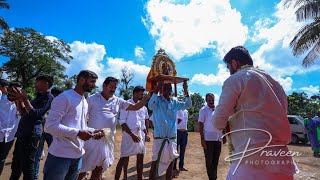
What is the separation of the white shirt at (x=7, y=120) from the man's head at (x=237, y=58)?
4108 millimetres

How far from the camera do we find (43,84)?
4305mm

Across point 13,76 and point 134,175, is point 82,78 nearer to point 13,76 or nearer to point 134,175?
point 134,175

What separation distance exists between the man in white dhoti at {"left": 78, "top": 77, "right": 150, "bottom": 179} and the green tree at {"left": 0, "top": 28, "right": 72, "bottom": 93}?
2863 cm

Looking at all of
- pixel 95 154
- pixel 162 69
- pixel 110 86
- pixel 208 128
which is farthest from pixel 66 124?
pixel 208 128

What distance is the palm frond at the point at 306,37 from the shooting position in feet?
48.6

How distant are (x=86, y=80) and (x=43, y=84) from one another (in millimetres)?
1339

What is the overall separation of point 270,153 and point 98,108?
2.85 meters

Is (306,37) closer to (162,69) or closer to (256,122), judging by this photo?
(162,69)

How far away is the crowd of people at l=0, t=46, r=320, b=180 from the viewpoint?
7.50 ft

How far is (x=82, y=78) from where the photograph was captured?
3396 millimetres

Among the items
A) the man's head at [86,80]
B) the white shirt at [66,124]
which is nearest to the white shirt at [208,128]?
the man's head at [86,80]

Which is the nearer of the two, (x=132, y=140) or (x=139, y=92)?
(x=132, y=140)

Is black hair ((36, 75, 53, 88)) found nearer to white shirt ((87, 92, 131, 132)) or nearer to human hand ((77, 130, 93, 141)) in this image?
white shirt ((87, 92, 131, 132))

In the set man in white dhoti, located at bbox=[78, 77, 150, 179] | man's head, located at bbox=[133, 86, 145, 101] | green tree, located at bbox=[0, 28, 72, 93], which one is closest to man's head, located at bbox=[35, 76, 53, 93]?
man in white dhoti, located at bbox=[78, 77, 150, 179]
